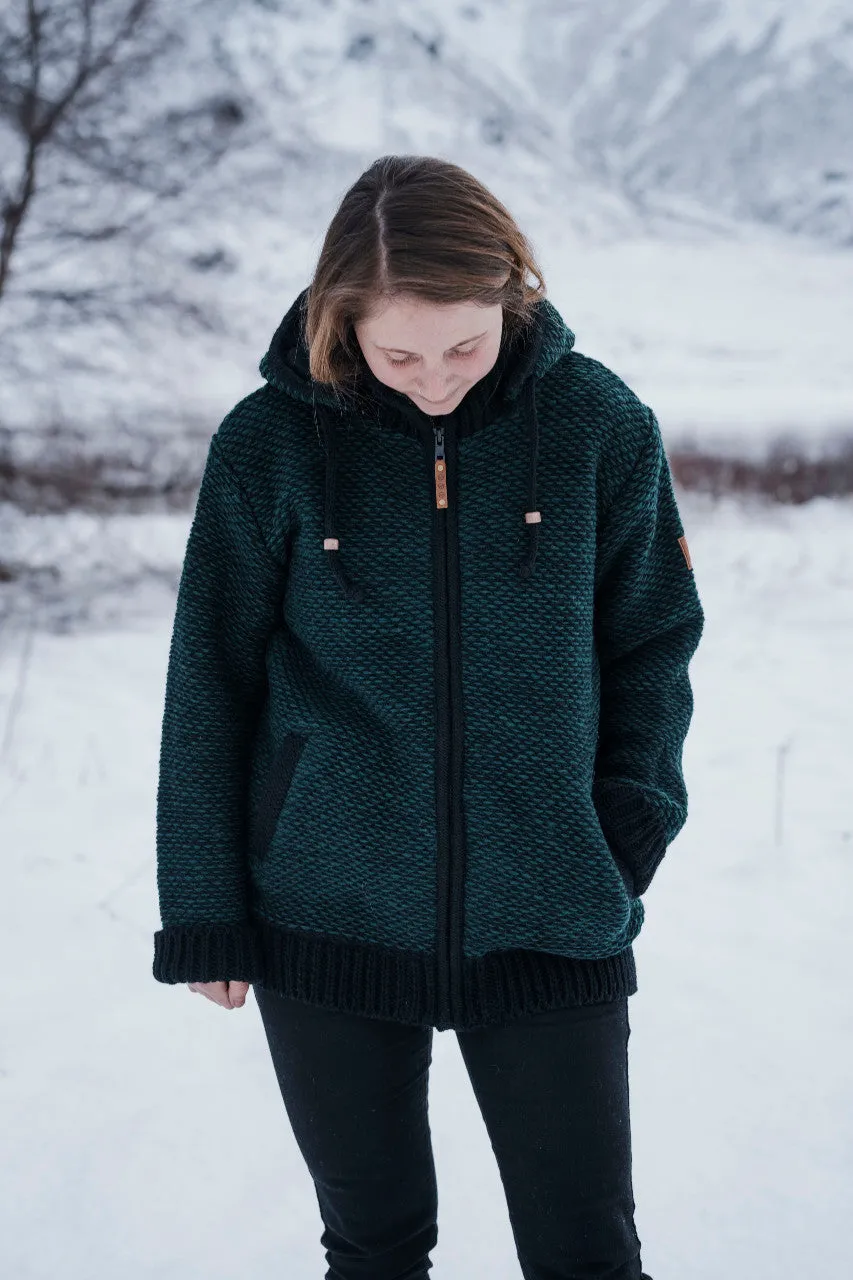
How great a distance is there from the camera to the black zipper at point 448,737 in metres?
1.45

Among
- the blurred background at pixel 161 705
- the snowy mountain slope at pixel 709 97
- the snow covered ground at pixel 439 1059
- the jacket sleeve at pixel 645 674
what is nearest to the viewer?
the jacket sleeve at pixel 645 674

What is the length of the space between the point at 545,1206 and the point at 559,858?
0.44m

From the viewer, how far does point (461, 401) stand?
1.47 m

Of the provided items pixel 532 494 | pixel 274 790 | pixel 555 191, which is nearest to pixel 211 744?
pixel 274 790

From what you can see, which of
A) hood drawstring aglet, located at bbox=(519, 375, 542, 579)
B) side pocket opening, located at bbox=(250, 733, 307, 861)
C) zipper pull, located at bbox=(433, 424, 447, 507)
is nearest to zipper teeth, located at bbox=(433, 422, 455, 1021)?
zipper pull, located at bbox=(433, 424, 447, 507)

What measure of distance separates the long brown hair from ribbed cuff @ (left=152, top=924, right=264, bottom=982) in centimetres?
76

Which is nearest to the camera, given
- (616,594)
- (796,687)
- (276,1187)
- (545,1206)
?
(545,1206)

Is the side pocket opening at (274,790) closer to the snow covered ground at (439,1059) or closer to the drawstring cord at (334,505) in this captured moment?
the drawstring cord at (334,505)

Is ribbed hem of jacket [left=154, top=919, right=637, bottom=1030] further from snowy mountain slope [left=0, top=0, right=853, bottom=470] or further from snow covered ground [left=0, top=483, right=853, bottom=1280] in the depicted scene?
snowy mountain slope [left=0, top=0, right=853, bottom=470]

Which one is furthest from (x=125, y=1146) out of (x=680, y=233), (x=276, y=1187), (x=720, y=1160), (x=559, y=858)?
(x=680, y=233)

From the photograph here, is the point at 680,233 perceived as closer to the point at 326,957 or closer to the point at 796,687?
the point at 796,687

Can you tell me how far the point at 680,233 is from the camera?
24109 mm


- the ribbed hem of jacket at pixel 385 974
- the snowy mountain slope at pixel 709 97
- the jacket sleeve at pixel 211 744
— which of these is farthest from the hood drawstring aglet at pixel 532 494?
the snowy mountain slope at pixel 709 97

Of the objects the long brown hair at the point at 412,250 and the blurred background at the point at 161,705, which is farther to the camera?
the blurred background at the point at 161,705
